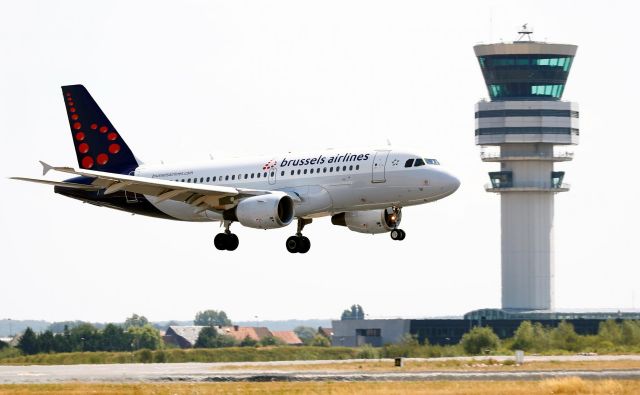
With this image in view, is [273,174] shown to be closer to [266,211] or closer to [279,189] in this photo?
[279,189]

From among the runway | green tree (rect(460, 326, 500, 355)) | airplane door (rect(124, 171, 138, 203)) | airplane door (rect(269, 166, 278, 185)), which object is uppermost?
airplane door (rect(269, 166, 278, 185))

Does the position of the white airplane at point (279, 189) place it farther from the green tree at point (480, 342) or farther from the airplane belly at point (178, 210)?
the green tree at point (480, 342)

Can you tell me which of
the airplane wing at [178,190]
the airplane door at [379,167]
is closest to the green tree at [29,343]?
the airplane wing at [178,190]

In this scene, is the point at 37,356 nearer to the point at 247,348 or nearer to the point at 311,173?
the point at 247,348

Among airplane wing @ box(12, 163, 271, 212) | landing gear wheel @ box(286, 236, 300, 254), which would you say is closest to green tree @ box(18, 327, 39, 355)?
airplane wing @ box(12, 163, 271, 212)

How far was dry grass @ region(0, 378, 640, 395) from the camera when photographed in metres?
69.8

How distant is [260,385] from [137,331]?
292 ft

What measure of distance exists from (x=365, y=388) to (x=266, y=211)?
13.7 meters

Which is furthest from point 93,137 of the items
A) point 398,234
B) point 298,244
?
point 398,234

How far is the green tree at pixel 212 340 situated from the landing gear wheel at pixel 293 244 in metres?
82.1

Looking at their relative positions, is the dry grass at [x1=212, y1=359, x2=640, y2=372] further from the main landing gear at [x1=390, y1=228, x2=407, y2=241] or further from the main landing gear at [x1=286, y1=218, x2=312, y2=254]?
the main landing gear at [x1=390, y1=228, x2=407, y2=241]

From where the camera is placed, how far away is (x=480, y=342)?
510 feet

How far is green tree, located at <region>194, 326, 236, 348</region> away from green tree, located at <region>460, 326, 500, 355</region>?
27691 millimetres

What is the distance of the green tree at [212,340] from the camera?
170 metres
